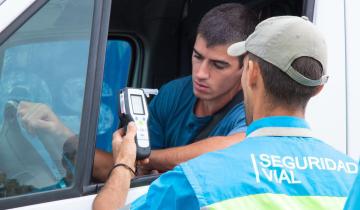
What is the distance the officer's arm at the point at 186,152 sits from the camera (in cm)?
257

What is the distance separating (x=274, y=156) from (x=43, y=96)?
0.80m

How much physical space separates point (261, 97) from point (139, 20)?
2.06 metres

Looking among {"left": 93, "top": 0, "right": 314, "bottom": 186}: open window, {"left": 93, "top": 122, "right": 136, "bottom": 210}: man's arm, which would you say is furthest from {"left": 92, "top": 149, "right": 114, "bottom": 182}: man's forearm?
{"left": 93, "top": 0, "right": 314, "bottom": 186}: open window

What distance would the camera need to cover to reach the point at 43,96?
2.26m

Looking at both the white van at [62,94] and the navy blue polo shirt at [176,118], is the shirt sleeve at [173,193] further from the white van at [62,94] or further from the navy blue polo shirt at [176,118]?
the navy blue polo shirt at [176,118]

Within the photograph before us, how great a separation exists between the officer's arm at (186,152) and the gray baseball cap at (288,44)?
652mm

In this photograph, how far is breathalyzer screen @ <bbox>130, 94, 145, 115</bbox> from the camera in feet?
8.03

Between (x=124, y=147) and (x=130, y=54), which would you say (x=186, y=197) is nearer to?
(x=124, y=147)

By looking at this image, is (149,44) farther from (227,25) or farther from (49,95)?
(49,95)

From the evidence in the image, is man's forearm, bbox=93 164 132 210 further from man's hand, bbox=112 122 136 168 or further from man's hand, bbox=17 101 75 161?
man's hand, bbox=17 101 75 161

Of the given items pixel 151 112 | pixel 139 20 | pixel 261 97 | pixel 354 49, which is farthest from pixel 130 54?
pixel 261 97

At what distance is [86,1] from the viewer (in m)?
2.34

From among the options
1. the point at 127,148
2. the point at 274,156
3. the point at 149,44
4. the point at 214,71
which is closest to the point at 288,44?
the point at 274,156

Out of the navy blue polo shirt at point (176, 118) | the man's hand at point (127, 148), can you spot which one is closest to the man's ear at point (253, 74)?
the man's hand at point (127, 148)
